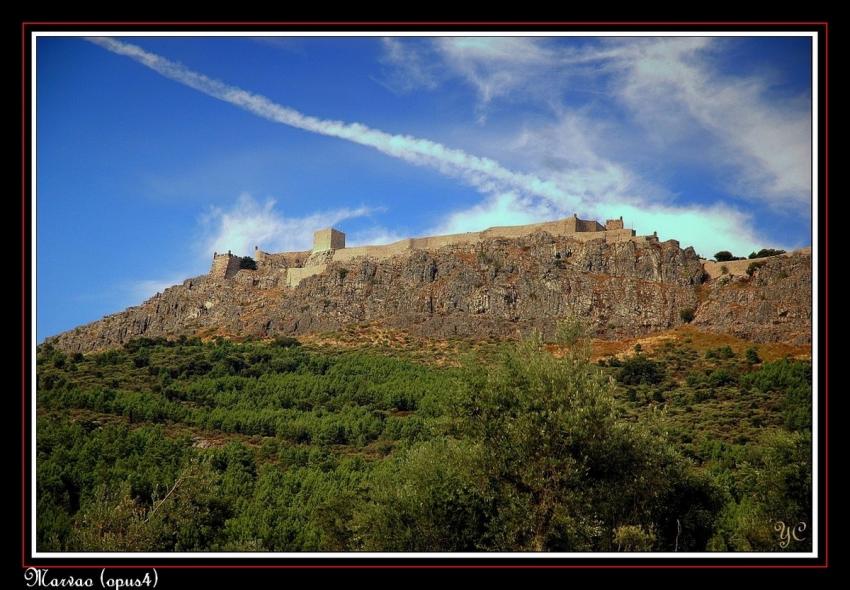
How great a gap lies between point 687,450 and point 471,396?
20425mm

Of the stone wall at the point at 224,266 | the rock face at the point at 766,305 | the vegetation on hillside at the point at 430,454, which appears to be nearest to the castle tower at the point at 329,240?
the stone wall at the point at 224,266

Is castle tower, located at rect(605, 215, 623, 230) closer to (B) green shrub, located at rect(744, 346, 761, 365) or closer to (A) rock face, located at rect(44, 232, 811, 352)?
(A) rock face, located at rect(44, 232, 811, 352)

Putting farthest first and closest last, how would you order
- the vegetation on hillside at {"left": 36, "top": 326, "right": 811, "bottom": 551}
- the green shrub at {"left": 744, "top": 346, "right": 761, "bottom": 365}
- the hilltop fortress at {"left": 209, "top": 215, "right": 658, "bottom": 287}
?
the hilltop fortress at {"left": 209, "top": 215, "right": 658, "bottom": 287}
the green shrub at {"left": 744, "top": 346, "right": 761, "bottom": 365}
the vegetation on hillside at {"left": 36, "top": 326, "right": 811, "bottom": 551}

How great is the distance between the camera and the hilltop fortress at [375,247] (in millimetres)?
72938

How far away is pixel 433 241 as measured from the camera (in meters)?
80.5

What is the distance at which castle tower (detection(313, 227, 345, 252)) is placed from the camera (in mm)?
87625

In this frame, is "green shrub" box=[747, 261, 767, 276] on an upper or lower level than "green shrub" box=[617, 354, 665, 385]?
upper

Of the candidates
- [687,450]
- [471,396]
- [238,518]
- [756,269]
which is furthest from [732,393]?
[471,396]

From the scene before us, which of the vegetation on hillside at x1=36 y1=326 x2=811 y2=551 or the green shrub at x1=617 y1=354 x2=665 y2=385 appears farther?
the green shrub at x1=617 y1=354 x2=665 y2=385

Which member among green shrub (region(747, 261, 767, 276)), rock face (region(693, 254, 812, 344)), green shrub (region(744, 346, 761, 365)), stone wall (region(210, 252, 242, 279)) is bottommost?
green shrub (region(744, 346, 761, 365))

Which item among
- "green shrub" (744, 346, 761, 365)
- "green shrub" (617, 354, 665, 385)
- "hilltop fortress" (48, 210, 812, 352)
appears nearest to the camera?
"green shrub" (617, 354, 665, 385)

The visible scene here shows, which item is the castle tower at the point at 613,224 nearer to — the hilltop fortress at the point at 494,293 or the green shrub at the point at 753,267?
the hilltop fortress at the point at 494,293

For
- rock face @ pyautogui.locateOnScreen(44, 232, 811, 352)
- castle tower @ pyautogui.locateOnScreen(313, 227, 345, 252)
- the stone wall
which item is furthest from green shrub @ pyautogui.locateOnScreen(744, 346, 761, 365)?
the stone wall

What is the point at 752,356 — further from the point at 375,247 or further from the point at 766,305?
the point at 375,247
